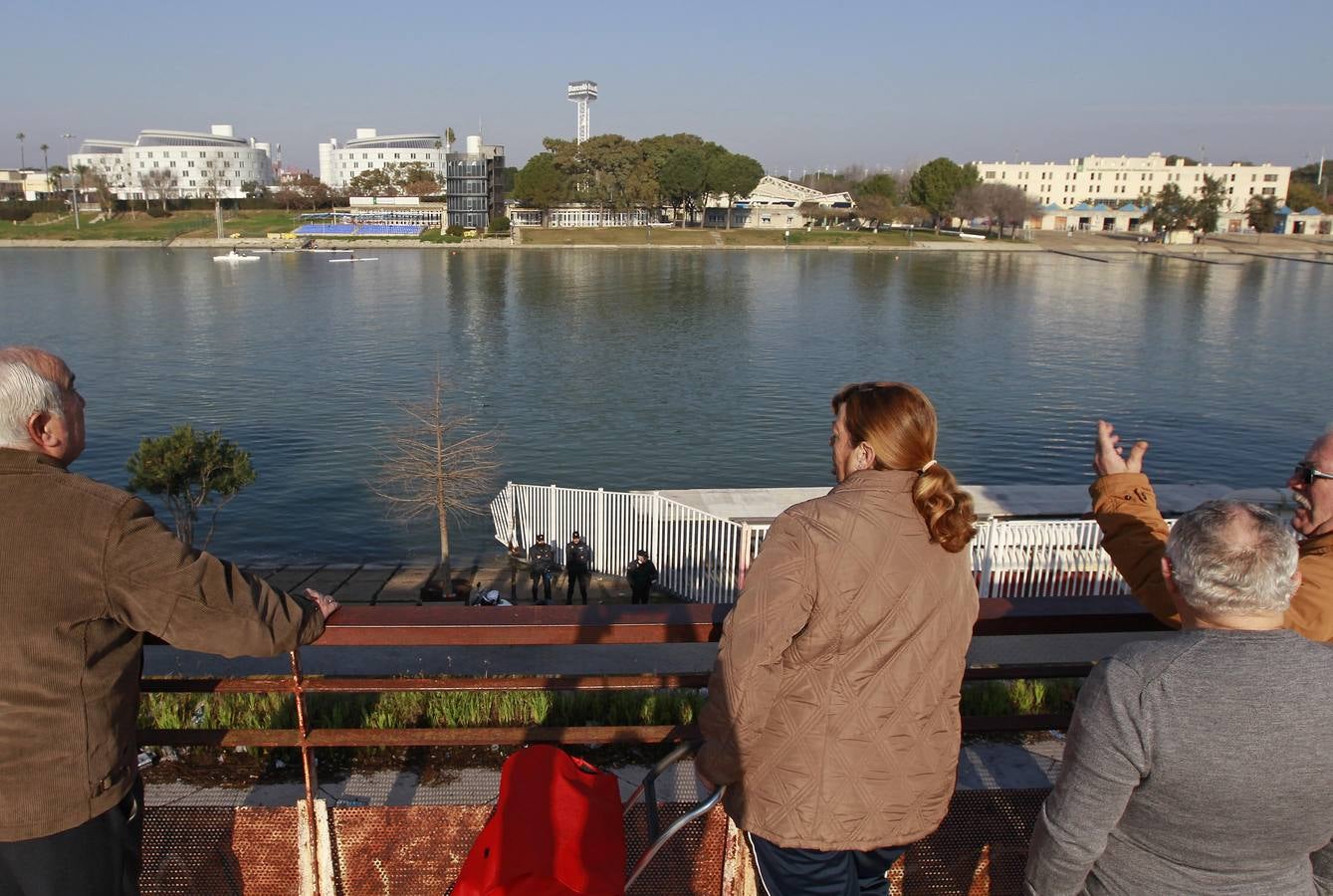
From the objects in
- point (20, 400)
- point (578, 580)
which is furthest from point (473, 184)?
point (20, 400)

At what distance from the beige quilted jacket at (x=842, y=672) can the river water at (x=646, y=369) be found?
17.0 metres

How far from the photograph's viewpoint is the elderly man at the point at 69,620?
1.94 m

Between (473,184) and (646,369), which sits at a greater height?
(473,184)

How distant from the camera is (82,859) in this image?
2.09 metres

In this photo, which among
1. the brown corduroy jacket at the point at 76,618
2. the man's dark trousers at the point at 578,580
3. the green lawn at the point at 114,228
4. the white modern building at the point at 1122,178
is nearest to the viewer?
the brown corduroy jacket at the point at 76,618

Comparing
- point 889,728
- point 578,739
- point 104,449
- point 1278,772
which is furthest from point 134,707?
point 104,449

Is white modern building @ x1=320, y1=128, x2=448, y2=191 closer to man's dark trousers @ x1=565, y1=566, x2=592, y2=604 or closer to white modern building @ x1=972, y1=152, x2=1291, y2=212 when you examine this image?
white modern building @ x1=972, y1=152, x2=1291, y2=212

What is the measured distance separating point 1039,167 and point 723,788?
163m

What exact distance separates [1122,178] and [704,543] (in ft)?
513

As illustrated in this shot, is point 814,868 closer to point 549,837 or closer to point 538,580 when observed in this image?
point 549,837

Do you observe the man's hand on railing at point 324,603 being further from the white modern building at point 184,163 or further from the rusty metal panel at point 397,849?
the white modern building at point 184,163

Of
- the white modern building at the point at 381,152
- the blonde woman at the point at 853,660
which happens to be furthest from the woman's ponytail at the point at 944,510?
the white modern building at the point at 381,152

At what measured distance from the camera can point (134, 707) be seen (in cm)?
221

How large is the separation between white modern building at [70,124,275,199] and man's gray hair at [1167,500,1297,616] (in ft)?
523
